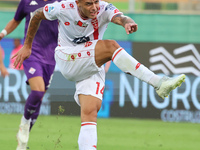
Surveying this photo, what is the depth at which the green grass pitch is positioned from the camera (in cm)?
840

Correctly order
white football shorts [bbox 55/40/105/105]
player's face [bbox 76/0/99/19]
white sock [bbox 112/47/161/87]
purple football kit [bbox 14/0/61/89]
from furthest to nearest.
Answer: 1. purple football kit [bbox 14/0/61/89]
2. white football shorts [bbox 55/40/105/105]
3. player's face [bbox 76/0/99/19]
4. white sock [bbox 112/47/161/87]

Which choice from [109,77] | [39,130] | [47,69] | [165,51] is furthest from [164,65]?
[47,69]

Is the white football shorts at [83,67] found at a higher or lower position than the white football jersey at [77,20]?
lower

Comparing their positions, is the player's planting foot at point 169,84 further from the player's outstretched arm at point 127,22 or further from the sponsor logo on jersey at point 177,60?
the sponsor logo on jersey at point 177,60

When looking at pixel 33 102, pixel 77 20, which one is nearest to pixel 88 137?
pixel 77 20

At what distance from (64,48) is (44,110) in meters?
6.97

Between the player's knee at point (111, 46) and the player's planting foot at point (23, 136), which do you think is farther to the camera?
the player's planting foot at point (23, 136)

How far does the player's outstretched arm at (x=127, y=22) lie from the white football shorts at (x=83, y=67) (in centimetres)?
43

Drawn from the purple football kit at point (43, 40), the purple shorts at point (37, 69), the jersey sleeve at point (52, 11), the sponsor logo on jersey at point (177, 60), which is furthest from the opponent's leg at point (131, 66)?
the sponsor logo on jersey at point (177, 60)

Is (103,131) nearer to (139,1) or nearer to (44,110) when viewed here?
(44,110)

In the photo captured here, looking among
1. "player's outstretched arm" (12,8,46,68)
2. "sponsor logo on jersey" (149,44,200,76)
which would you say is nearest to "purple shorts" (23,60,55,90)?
"player's outstretched arm" (12,8,46,68)

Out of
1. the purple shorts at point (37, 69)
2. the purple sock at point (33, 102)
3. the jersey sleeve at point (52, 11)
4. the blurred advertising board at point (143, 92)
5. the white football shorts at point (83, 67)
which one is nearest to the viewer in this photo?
the white football shorts at point (83, 67)

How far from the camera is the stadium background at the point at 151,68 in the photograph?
499 inches

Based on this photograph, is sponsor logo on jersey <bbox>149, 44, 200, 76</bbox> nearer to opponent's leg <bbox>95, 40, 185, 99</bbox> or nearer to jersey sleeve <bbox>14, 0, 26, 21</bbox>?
jersey sleeve <bbox>14, 0, 26, 21</bbox>
